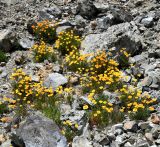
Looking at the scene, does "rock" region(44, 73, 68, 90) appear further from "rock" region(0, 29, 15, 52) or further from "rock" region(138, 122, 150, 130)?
"rock" region(138, 122, 150, 130)

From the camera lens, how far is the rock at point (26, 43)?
13979mm

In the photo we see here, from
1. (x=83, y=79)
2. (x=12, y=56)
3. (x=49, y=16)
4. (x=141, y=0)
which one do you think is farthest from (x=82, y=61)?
(x=141, y=0)

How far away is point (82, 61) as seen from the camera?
1239 centimetres

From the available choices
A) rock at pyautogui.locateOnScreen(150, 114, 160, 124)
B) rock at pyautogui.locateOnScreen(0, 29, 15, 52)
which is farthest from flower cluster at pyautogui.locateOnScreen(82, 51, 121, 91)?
rock at pyautogui.locateOnScreen(0, 29, 15, 52)

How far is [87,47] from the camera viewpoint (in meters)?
13.3

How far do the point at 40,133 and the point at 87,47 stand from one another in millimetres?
5275

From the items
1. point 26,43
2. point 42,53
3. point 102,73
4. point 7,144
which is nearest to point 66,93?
point 102,73

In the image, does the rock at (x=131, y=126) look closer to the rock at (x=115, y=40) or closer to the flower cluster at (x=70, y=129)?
the flower cluster at (x=70, y=129)

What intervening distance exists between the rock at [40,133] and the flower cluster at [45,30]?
19.4 ft

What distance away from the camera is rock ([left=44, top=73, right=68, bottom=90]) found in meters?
11.3

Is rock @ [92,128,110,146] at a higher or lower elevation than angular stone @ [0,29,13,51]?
higher

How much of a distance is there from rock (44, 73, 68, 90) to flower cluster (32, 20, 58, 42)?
299 cm

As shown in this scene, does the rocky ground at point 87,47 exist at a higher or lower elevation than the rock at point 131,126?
lower

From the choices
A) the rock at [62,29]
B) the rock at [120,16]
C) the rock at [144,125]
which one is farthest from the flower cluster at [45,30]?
the rock at [144,125]
